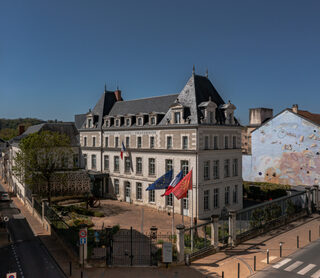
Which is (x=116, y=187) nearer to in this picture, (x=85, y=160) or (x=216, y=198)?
(x=85, y=160)

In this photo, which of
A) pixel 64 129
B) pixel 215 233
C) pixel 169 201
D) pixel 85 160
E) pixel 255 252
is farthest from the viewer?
pixel 64 129

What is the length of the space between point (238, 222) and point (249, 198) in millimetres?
19941

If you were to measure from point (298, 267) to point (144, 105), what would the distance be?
95.2 ft

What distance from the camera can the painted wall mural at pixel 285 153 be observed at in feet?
137

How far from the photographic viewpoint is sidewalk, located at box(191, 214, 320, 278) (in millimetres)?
18750

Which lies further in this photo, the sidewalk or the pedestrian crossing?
the sidewalk

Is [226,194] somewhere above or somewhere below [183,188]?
below

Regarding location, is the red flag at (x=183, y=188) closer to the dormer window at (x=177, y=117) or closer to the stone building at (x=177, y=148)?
the stone building at (x=177, y=148)

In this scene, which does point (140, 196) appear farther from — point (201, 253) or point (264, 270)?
point (264, 270)

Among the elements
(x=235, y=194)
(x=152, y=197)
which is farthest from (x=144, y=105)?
(x=235, y=194)

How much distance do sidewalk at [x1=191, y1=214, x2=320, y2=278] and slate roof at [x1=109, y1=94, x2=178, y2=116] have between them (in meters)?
20.0

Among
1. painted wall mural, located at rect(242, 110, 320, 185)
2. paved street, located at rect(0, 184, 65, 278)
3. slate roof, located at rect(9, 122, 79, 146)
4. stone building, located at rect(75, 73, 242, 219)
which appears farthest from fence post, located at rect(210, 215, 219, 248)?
slate roof, located at rect(9, 122, 79, 146)

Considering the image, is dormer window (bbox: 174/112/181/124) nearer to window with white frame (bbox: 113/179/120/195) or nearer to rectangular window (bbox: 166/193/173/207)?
rectangular window (bbox: 166/193/173/207)

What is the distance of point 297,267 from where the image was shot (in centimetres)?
1897
